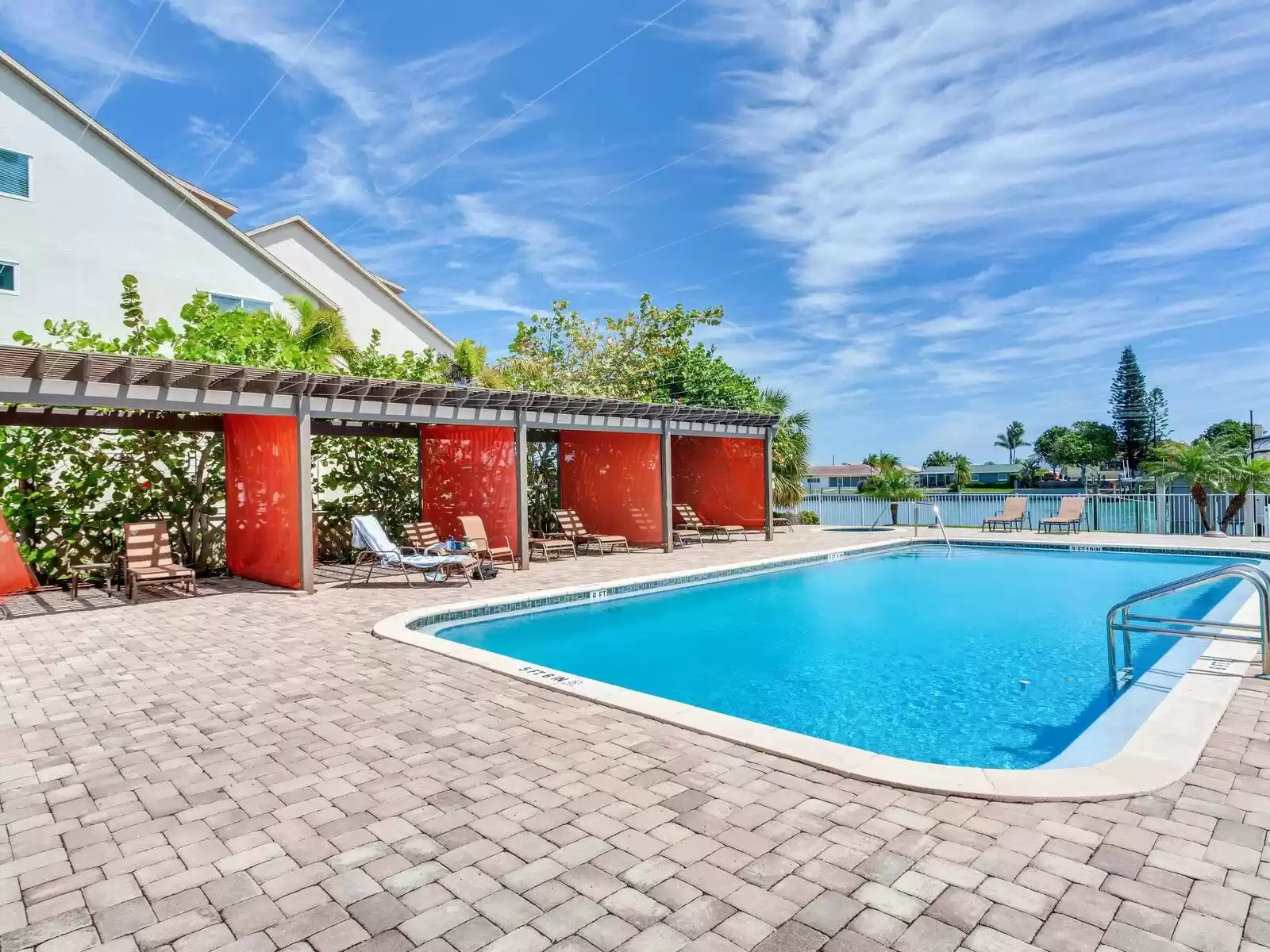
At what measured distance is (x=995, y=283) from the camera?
35000mm

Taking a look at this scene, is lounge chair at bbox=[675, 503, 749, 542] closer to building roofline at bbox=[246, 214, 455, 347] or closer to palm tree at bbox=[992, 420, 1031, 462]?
building roofline at bbox=[246, 214, 455, 347]

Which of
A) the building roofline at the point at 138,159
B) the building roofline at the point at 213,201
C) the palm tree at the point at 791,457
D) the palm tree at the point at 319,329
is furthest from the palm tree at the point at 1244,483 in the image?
the building roofline at the point at 213,201

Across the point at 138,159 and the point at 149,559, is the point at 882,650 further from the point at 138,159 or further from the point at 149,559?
the point at 138,159

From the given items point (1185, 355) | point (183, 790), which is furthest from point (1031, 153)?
point (1185, 355)

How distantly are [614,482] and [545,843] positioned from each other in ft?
44.9

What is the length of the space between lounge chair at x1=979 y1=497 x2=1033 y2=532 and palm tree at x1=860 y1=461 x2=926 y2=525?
7.36 feet

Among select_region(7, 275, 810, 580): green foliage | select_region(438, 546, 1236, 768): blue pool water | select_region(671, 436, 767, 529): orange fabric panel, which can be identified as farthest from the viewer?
select_region(671, 436, 767, 529): orange fabric panel

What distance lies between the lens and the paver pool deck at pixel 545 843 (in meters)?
2.33

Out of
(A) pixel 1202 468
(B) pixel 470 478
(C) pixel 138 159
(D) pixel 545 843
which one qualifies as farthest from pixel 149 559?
(A) pixel 1202 468

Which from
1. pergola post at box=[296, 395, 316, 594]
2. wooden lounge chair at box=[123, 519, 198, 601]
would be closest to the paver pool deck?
pergola post at box=[296, 395, 316, 594]

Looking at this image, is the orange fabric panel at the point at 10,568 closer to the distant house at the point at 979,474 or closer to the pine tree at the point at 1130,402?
the pine tree at the point at 1130,402

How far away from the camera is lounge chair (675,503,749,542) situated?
17.7 m

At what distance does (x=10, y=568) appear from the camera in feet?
31.2

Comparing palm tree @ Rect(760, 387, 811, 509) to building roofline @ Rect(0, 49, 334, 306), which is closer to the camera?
building roofline @ Rect(0, 49, 334, 306)
